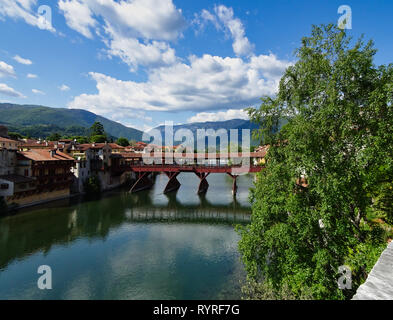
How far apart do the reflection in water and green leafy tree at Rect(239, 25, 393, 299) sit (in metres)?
5.75

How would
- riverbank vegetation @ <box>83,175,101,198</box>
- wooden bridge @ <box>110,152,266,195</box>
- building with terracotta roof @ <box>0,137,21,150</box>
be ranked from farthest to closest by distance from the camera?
riverbank vegetation @ <box>83,175,101,198</box>, wooden bridge @ <box>110,152,266,195</box>, building with terracotta roof @ <box>0,137,21,150</box>

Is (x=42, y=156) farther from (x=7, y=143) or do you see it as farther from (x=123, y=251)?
(x=123, y=251)

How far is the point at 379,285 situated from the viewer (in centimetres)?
463

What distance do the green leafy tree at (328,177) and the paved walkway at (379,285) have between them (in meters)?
3.47

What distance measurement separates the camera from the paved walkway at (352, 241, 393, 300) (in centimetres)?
428

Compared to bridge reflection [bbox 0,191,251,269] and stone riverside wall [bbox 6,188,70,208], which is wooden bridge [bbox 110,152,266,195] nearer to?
bridge reflection [bbox 0,191,251,269]

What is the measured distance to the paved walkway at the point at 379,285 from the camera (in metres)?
4.28

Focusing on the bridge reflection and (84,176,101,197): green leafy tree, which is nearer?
the bridge reflection

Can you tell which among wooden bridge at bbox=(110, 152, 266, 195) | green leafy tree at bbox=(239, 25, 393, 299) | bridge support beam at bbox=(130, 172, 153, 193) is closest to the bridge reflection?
wooden bridge at bbox=(110, 152, 266, 195)

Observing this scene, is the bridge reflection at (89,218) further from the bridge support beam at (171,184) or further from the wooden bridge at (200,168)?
the wooden bridge at (200,168)

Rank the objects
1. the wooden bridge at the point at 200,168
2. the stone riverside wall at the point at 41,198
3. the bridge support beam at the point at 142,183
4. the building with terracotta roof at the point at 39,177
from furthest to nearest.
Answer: the bridge support beam at the point at 142,183, the wooden bridge at the point at 200,168, the stone riverside wall at the point at 41,198, the building with terracotta roof at the point at 39,177

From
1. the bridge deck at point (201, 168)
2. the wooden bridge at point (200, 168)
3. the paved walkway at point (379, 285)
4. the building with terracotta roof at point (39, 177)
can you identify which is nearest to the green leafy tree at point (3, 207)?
the building with terracotta roof at point (39, 177)
